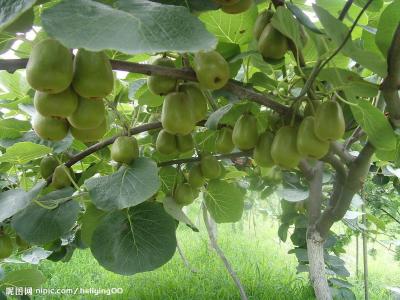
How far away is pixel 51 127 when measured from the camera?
0.72 meters

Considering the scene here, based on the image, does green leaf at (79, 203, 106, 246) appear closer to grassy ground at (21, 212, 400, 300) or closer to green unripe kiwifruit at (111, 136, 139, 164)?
green unripe kiwifruit at (111, 136, 139, 164)

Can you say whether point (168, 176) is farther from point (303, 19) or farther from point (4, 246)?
point (303, 19)

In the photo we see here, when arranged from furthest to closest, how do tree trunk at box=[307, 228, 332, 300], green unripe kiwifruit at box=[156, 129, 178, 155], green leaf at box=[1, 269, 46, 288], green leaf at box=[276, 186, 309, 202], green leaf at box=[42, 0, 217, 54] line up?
green leaf at box=[276, 186, 309, 202] → green leaf at box=[1, 269, 46, 288] → tree trunk at box=[307, 228, 332, 300] → green unripe kiwifruit at box=[156, 129, 178, 155] → green leaf at box=[42, 0, 217, 54]

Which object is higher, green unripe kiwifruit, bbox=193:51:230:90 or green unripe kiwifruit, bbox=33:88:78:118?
green unripe kiwifruit, bbox=193:51:230:90

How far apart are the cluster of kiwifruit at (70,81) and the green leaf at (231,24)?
324 mm

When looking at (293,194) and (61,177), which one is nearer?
(61,177)

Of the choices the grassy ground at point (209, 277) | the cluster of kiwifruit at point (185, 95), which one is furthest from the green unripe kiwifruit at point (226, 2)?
the grassy ground at point (209, 277)

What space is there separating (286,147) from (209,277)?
112 inches

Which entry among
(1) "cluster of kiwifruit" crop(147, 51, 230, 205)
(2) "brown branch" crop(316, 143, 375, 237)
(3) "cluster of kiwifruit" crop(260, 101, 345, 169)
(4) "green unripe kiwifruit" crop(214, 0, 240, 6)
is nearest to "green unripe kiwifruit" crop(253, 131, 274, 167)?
(3) "cluster of kiwifruit" crop(260, 101, 345, 169)

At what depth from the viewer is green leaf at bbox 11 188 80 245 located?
1.00m

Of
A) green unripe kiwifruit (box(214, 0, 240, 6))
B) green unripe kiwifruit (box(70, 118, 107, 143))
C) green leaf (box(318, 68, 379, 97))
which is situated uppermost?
green unripe kiwifruit (box(214, 0, 240, 6))

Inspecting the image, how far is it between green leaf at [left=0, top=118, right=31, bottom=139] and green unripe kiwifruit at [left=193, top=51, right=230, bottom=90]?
73 centimetres

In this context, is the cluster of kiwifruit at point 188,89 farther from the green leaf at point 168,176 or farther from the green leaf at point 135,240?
the green leaf at point 168,176

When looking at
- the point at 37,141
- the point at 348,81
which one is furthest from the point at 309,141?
the point at 37,141
